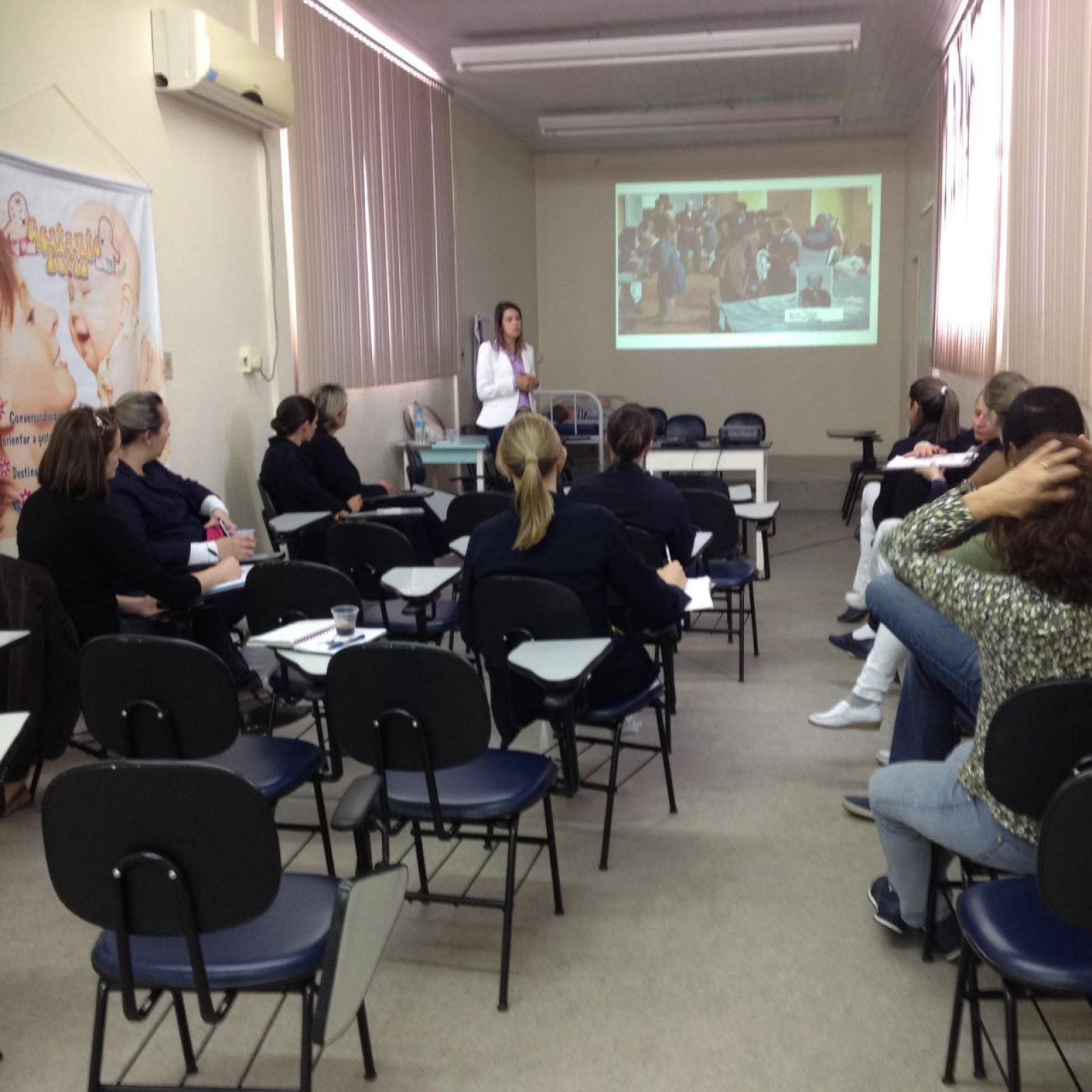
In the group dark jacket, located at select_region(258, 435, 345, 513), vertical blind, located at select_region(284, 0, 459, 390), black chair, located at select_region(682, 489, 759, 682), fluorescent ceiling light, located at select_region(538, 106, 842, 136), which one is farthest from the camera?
Result: fluorescent ceiling light, located at select_region(538, 106, 842, 136)

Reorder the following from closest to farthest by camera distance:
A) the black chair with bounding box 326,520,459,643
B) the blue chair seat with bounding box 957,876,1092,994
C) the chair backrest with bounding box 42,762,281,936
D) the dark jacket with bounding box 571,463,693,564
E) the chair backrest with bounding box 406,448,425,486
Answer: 1. the chair backrest with bounding box 42,762,281,936
2. the blue chair seat with bounding box 957,876,1092,994
3. the dark jacket with bounding box 571,463,693,564
4. the black chair with bounding box 326,520,459,643
5. the chair backrest with bounding box 406,448,425,486

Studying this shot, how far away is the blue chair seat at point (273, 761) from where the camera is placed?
2506mm

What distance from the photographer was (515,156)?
34.5 feet

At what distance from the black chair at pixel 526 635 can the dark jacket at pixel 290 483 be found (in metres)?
2.53

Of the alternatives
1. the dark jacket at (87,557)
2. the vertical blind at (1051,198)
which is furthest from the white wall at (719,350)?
the dark jacket at (87,557)

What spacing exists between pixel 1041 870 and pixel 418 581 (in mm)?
2026

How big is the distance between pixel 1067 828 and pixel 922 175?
29.1 feet

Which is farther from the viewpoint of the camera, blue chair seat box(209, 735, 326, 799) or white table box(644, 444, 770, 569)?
white table box(644, 444, 770, 569)

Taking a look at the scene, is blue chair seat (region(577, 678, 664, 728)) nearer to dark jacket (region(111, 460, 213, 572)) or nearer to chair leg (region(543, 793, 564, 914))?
chair leg (region(543, 793, 564, 914))

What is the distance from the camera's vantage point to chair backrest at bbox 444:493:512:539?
473 cm

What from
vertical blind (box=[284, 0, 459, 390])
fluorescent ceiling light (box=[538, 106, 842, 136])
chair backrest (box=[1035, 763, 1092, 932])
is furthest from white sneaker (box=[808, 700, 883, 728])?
fluorescent ceiling light (box=[538, 106, 842, 136])

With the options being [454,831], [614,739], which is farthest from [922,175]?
[454,831]

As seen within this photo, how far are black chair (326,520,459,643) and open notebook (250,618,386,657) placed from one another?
3.46 feet

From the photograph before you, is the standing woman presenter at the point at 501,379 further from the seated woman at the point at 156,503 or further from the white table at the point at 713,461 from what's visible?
the seated woman at the point at 156,503
